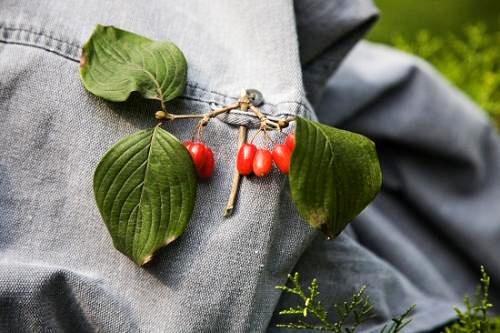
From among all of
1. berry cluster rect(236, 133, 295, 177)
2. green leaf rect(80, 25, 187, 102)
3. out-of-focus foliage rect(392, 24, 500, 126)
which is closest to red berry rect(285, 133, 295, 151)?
berry cluster rect(236, 133, 295, 177)

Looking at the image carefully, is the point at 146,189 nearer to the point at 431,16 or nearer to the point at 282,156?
the point at 282,156

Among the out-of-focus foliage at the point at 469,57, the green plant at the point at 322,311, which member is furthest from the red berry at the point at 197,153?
the out-of-focus foliage at the point at 469,57

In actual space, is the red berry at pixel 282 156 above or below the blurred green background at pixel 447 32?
above

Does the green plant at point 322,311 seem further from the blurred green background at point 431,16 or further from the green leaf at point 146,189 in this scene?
the blurred green background at point 431,16

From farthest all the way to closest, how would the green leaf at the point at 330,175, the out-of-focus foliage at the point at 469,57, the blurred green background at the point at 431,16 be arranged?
the blurred green background at the point at 431,16, the out-of-focus foliage at the point at 469,57, the green leaf at the point at 330,175

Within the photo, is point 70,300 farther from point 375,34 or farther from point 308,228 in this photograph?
point 375,34

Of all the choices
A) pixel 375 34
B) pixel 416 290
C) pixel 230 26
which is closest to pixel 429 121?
pixel 416 290
